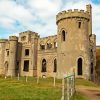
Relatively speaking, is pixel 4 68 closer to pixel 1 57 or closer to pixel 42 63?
pixel 1 57

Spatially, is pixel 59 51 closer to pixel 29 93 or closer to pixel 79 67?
pixel 79 67

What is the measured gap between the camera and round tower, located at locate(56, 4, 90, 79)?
41.8m

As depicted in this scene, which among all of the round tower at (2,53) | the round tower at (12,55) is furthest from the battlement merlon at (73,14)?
the round tower at (2,53)

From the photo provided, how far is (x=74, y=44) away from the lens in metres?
42.0

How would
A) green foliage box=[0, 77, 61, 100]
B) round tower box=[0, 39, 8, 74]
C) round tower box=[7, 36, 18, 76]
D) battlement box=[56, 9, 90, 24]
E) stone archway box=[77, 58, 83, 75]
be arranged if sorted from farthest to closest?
round tower box=[0, 39, 8, 74] < round tower box=[7, 36, 18, 76] < stone archway box=[77, 58, 83, 75] < battlement box=[56, 9, 90, 24] < green foliage box=[0, 77, 61, 100]

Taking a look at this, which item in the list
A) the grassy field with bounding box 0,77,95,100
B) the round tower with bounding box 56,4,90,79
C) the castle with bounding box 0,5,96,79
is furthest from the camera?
the castle with bounding box 0,5,96,79

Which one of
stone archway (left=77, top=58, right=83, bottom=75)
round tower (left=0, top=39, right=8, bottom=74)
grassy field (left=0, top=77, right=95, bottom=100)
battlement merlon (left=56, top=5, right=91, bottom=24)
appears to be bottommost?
grassy field (left=0, top=77, right=95, bottom=100)

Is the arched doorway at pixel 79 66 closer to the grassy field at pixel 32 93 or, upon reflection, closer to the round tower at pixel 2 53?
the grassy field at pixel 32 93

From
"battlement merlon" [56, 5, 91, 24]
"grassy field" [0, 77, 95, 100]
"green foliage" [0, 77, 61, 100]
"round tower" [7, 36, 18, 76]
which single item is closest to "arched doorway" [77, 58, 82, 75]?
"battlement merlon" [56, 5, 91, 24]

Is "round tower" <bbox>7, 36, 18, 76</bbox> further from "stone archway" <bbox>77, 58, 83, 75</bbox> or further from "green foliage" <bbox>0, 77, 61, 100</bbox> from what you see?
"green foliage" <bbox>0, 77, 61, 100</bbox>

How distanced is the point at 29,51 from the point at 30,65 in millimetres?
3389

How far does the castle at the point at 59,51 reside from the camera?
4209 cm

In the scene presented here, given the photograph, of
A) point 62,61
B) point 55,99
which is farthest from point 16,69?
point 55,99

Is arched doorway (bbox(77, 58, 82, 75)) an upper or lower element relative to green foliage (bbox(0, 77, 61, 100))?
upper
